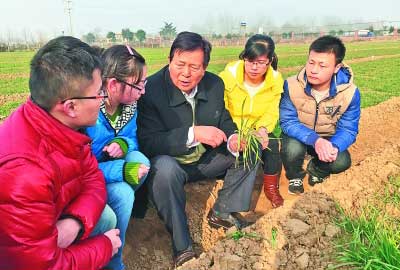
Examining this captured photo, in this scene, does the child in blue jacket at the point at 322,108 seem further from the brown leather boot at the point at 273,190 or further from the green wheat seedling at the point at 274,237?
the green wheat seedling at the point at 274,237

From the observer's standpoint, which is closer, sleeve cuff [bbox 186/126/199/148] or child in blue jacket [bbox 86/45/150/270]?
child in blue jacket [bbox 86/45/150/270]

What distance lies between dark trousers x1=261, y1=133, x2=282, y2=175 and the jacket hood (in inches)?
24.0

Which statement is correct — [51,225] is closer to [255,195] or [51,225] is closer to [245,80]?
[245,80]

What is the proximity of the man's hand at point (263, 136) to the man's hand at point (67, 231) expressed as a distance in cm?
185

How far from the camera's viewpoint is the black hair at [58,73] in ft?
6.45

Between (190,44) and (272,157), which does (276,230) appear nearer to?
(272,157)

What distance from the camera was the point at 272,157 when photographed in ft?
13.3

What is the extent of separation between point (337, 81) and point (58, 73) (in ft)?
→ 9.78

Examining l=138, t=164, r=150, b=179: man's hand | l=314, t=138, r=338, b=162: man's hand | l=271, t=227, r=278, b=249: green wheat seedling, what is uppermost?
l=138, t=164, r=150, b=179: man's hand

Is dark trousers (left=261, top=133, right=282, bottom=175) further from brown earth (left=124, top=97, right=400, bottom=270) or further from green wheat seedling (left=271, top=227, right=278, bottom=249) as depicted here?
green wheat seedling (left=271, top=227, right=278, bottom=249)

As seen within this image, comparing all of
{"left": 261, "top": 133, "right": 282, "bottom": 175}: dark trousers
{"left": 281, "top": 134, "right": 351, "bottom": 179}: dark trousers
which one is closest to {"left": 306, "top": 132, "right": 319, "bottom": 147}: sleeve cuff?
{"left": 281, "top": 134, "right": 351, "bottom": 179}: dark trousers

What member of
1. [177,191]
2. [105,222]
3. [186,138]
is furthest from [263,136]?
[105,222]

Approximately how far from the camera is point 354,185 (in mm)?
3479

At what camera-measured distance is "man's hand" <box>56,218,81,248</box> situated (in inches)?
83.5
